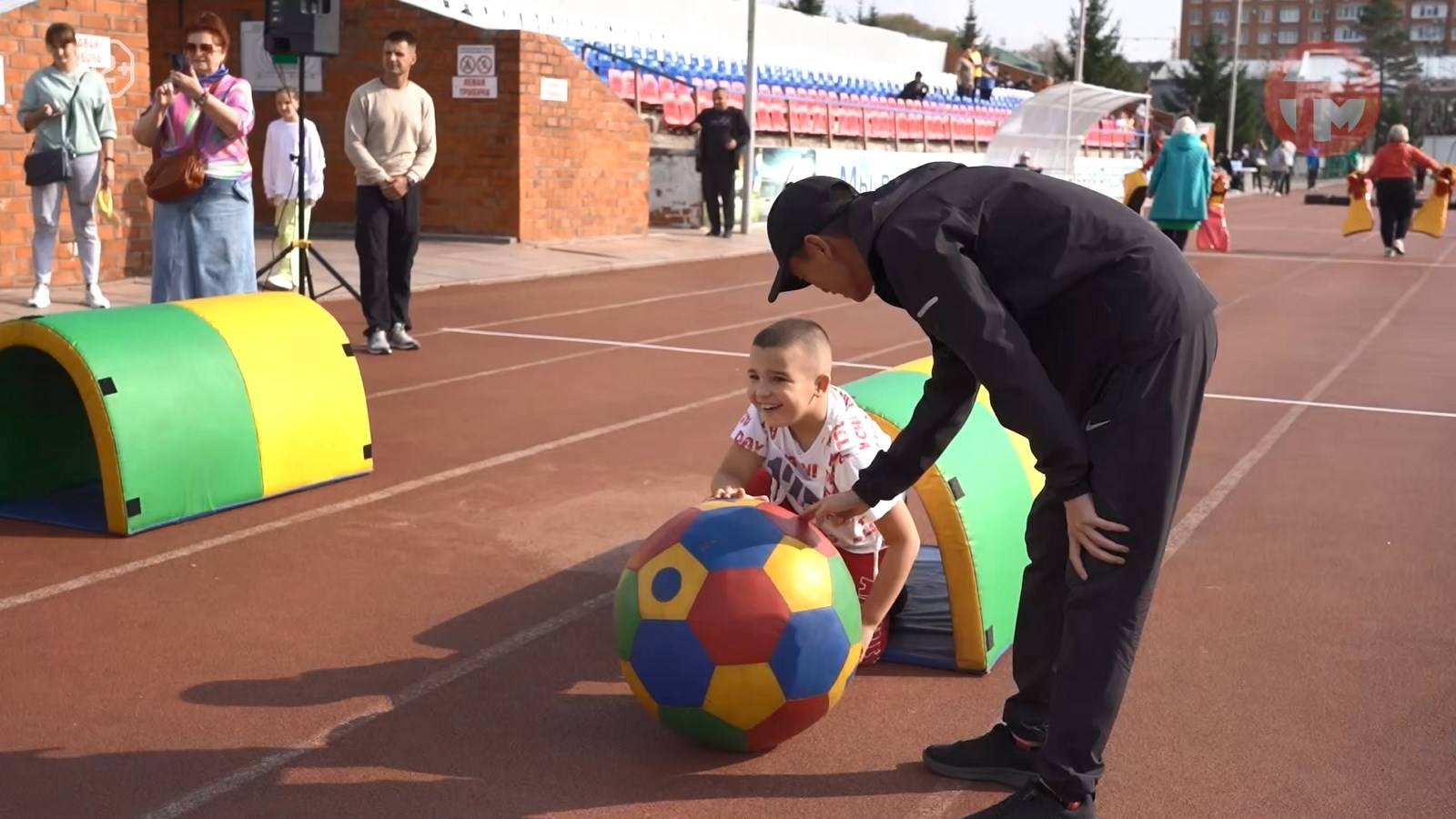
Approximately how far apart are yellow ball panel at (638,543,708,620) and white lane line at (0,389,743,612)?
9.22ft

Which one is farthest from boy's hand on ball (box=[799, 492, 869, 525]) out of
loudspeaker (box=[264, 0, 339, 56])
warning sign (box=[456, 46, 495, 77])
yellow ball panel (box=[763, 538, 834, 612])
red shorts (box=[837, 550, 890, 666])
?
warning sign (box=[456, 46, 495, 77])

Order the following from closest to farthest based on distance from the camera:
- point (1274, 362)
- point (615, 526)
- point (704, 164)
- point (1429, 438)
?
point (615, 526) < point (1429, 438) < point (1274, 362) < point (704, 164)

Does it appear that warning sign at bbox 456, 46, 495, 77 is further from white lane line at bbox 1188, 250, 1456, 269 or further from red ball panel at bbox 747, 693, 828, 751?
red ball panel at bbox 747, 693, 828, 751

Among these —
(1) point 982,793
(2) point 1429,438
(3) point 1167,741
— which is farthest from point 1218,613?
(2) point 1429,438

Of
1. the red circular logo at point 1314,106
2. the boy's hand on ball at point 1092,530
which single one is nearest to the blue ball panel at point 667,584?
the boy's hand on ball at point 1092,530

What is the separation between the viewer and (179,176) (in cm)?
870

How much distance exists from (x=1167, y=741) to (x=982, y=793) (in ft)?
Result: 2.34

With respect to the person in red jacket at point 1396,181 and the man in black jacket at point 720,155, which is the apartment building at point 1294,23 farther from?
the man in black jacket at point 720,155

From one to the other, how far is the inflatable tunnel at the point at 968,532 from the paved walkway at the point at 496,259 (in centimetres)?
975

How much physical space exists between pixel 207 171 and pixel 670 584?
5878 millimetres

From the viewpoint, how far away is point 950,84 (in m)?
55.0

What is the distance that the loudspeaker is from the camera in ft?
41.9

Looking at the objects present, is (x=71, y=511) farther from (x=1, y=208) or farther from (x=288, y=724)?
(x=1, y=208)

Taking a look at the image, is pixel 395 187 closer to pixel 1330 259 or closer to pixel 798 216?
pixel 798 216
